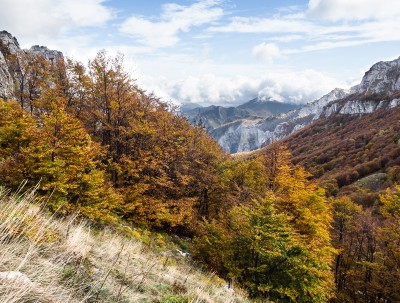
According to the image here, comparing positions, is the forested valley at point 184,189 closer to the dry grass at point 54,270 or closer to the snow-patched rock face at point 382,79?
the dry grass at point 54,270

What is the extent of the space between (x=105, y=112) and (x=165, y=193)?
972 cm

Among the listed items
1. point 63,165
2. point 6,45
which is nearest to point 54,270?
point 63,165

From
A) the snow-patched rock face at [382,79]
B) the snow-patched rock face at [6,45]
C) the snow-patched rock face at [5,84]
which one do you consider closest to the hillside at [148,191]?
the snow-patched rock face at [5,84]

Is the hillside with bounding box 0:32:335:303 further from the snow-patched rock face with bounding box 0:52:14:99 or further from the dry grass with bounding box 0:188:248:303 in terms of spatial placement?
the snow-patched rock face with bounding box 0:52:14:99

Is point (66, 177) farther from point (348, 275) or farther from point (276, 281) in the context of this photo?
point (348, 275)

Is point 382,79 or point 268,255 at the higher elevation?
point 382,79

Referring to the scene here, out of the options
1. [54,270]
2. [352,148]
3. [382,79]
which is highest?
[382,79]

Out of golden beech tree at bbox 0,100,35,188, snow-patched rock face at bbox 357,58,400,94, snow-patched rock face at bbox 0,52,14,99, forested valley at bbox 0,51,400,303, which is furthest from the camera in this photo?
snow-patched rock face at bbox 357,58,400,94

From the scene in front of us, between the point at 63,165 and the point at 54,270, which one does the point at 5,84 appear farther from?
the point at 54,270

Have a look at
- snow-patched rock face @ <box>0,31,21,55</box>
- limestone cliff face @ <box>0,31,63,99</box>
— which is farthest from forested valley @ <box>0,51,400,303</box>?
snow-patched rock face @ <box>0,31,21,55</box>

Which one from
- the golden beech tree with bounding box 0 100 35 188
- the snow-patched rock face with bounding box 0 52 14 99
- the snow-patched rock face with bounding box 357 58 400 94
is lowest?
the golden beech tree with bounding box 0 100 35 188

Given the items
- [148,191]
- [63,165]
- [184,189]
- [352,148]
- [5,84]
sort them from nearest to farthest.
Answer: [63,165] < [148,191] < [184,189] < [5,84] < [352,148]

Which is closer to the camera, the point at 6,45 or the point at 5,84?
the point at 5,84

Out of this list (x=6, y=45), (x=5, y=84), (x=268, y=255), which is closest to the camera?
(x=268, y=255)
